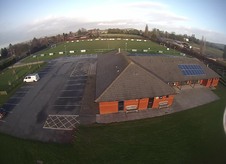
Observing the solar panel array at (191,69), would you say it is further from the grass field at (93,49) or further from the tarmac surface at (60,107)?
the grass field at (93,49)

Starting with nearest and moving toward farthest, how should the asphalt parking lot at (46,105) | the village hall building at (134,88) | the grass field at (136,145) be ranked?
the grass field at (136,145) → the asphalt parking lot at (46,105) → the village hall building at (134,88)

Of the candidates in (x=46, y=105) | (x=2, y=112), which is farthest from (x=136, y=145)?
(x=2, y=112)

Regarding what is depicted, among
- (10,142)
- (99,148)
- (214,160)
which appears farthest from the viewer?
(10,142)

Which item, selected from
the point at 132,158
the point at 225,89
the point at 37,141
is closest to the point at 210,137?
the point at 132,158

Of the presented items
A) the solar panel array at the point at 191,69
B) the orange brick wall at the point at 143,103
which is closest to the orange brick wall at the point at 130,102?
the orange brick wall at the point at 143,103

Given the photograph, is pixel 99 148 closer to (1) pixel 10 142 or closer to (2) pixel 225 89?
(1) pixel 10 142

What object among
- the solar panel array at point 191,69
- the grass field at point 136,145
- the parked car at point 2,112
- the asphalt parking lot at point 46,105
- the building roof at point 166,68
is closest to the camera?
the grass field at point 136,145
